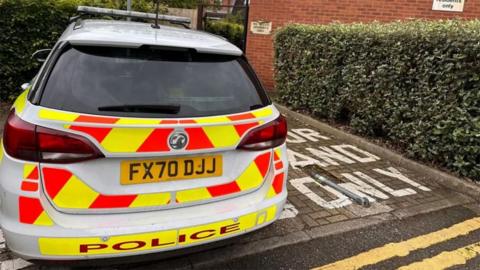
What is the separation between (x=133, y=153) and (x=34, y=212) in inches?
21.6

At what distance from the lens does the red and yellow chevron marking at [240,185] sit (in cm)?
219

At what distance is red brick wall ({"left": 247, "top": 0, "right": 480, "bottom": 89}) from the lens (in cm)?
758

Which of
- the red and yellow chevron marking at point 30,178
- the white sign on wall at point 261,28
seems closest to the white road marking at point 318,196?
the red and yellow chevron marking at point 30,178

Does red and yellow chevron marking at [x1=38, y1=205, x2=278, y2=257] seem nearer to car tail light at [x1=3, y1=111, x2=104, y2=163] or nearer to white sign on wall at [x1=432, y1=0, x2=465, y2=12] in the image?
car tail light at [x1=3, y1=111, x2=104, y2=163]

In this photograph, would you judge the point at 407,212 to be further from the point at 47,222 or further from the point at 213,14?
the point at 213,14

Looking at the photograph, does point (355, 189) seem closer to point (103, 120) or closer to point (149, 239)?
point (149, 239)

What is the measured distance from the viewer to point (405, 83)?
5.04 meters

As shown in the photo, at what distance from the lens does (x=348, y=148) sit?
18.7 ft

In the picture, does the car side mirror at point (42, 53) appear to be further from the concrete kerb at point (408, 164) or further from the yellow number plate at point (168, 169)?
the concrete kerb at point (408, 164)

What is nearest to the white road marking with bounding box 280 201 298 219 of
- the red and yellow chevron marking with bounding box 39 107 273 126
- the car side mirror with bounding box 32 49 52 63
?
the red and yellow chevron marking with bounding box 39 107 273 126

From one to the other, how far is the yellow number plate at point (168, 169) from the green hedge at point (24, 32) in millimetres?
5260

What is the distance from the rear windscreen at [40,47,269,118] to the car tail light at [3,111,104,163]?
0.15 m

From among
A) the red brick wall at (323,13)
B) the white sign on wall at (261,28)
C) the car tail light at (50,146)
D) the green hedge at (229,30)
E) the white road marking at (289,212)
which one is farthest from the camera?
the green hedge at (229,30)

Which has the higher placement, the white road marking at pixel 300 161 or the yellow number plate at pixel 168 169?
the yellow number plate at pixel 168 169
